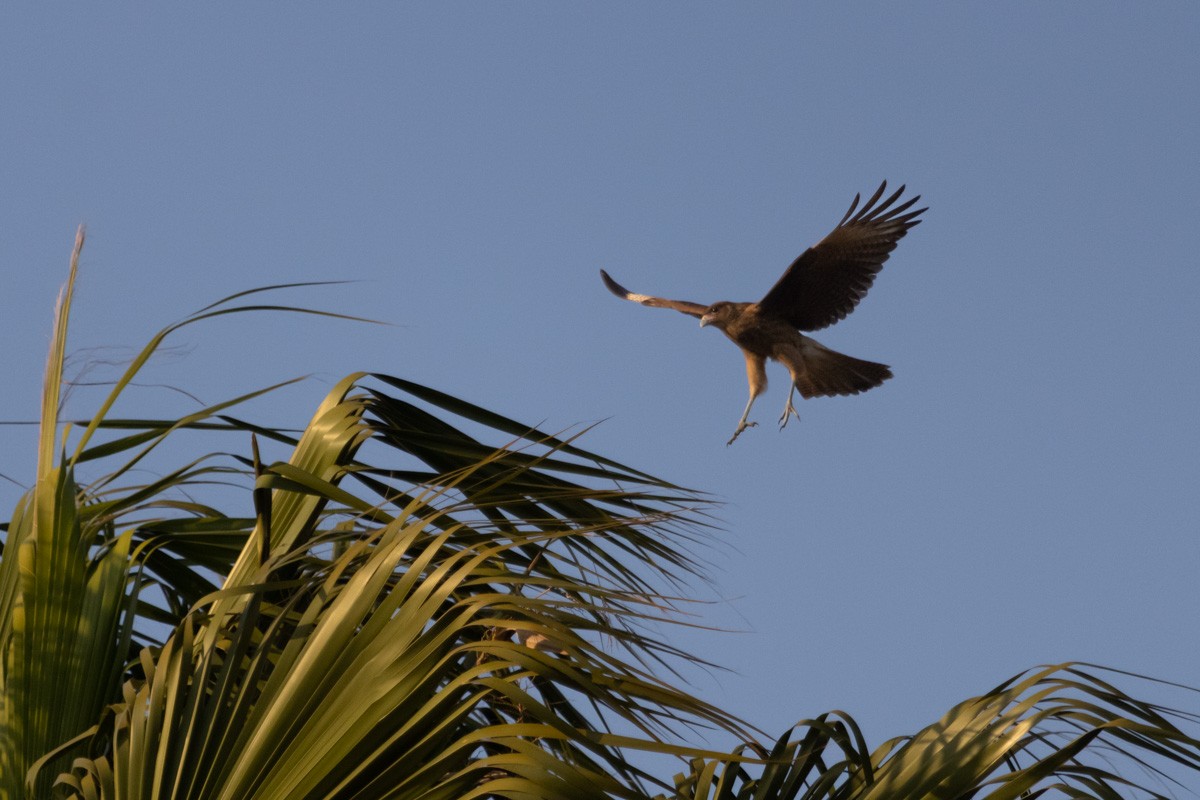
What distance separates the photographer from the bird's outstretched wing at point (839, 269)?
24.5 feet

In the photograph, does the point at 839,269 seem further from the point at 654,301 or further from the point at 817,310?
the point at 654,301

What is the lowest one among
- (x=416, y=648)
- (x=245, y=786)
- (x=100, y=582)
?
(x=245, y=786)

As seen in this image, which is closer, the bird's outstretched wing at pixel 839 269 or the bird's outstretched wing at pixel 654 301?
the bird's outstretched wing at pixel 839 269

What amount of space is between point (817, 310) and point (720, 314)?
64 cm

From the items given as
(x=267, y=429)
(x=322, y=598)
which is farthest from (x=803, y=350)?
(x=322, y=598)

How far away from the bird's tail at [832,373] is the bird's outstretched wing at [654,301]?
0.71 m

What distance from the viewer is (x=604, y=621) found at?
5.52 feet

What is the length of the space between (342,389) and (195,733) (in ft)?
2.59

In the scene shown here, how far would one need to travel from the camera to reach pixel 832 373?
839 cm

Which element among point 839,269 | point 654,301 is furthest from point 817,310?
point 654,301

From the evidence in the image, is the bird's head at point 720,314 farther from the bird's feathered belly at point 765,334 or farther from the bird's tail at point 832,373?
the bird's tail at point 832,373

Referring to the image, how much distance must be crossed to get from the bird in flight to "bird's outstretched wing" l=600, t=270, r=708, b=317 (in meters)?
0.02

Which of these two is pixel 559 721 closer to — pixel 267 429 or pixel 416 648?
pixel 416 648

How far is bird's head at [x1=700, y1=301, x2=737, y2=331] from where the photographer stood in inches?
325
